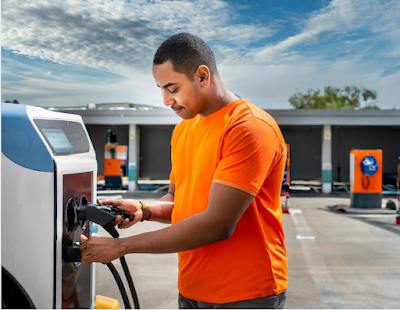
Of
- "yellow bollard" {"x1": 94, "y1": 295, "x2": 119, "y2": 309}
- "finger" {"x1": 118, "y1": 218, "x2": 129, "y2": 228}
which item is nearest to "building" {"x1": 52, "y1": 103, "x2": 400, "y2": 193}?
"yellow bollard" {"x1": 94, "y1": 295, "x2": 119, "y2": 309}

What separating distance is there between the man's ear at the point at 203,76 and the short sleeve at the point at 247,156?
8.2 inches

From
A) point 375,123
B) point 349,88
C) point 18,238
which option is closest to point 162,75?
point 18,238

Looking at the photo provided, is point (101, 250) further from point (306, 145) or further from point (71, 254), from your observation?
point (306, 145)

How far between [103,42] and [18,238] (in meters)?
1.11

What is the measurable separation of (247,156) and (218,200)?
17 centimetres

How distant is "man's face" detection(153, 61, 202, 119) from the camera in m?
1.28

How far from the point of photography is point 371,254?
536cm

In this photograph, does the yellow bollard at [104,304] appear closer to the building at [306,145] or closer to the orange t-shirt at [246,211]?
the orange t-shirt at [246,211]

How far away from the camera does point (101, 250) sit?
Result: 4.05ft

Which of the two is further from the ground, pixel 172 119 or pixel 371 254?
pixel 172 119

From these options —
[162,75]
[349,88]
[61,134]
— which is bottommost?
[61,134]

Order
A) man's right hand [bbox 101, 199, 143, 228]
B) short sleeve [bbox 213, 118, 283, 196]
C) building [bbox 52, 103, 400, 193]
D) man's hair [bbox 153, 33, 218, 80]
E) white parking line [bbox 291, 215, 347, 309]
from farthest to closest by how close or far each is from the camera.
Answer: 1. building [bbox 52, 103, 400, 193]
2. white parking line [bbox 291, 215, 347, 309]
3. man's right hand [bbox 101, 199, 143, 228]
4. man's hair [bbox 153, 33, 218, 80]
5. short sleeve [bbox 213, 118, 283, 196]

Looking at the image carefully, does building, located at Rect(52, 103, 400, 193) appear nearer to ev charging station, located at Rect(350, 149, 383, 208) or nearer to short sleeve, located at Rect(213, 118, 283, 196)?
ev charging station, located at Rect(350, 149, 383, 208)

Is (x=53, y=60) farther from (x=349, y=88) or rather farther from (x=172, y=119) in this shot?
(x=349, y=88)
